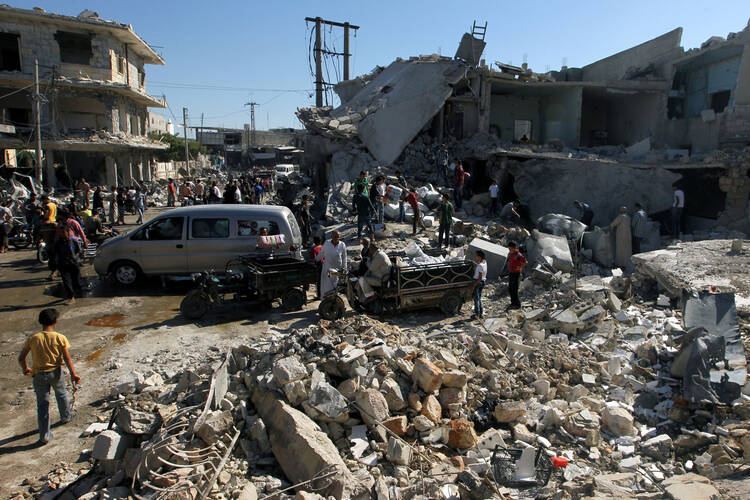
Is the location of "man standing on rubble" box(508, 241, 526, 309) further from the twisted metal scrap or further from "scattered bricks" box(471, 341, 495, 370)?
the twisted metal scrap

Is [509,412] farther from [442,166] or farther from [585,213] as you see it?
[442,166]

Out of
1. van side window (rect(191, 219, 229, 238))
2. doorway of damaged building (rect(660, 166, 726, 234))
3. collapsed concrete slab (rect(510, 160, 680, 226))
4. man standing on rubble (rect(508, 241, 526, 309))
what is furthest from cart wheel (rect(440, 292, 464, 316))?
doorway of damaged building (rect(660, 166, 726, 234))

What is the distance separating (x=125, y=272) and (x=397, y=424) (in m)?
7.51

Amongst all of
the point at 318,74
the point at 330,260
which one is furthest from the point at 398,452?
the point at 318,74

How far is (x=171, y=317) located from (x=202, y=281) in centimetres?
101

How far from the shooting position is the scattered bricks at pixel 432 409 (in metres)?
5.30

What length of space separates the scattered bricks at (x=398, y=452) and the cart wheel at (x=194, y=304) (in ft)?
16.1

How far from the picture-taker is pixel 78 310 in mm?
9031

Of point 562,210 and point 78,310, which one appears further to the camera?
point 562,210

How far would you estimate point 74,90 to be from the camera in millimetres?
Result: 27031

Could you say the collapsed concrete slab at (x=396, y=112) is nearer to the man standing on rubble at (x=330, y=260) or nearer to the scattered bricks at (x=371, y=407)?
the man standing on rubble at (x=330, y=260)

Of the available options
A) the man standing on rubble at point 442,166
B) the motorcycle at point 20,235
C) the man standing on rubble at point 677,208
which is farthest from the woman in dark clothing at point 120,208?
the man standing on rubble at point 677,208

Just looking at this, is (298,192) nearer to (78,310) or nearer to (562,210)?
(562,210)

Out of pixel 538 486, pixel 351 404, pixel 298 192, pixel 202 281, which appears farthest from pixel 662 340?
pixel 298 192
